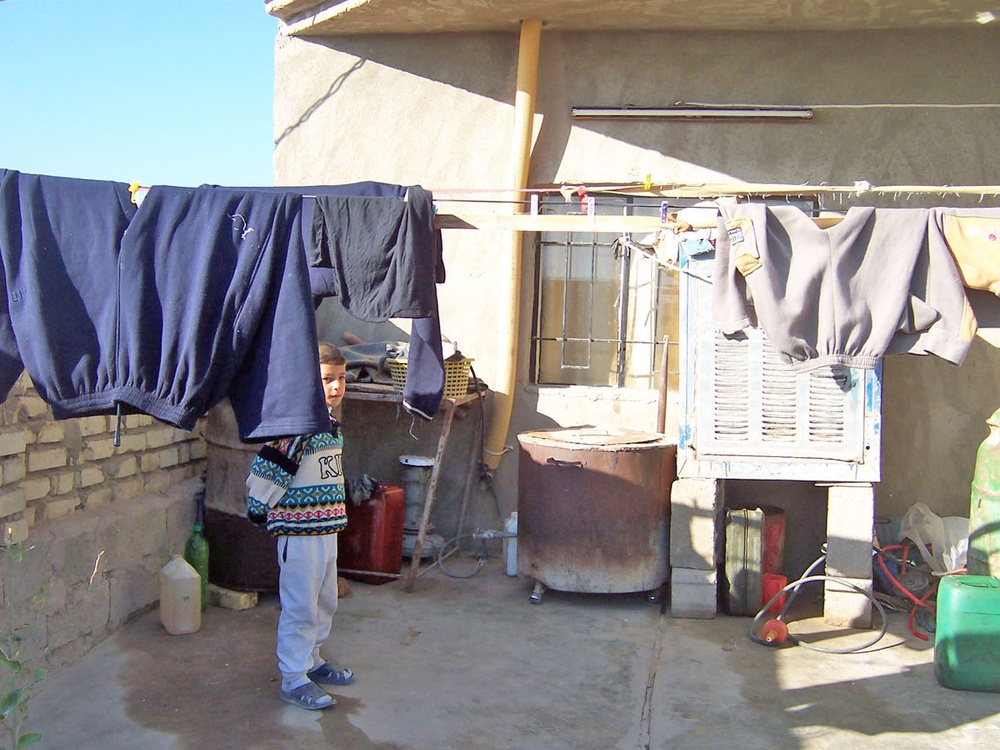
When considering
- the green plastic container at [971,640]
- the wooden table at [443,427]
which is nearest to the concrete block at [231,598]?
the wooden table at [443,427]

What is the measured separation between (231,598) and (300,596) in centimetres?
173

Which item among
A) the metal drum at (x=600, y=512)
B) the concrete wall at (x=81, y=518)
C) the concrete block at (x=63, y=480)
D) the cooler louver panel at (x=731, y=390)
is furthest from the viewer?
the metal drum at (x=600, y=512)

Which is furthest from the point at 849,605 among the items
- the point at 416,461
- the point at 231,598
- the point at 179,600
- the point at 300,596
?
the point at 179,600

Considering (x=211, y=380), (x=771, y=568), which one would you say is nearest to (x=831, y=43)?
(x=771, y=568)

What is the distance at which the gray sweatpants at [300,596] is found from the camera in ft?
15.2

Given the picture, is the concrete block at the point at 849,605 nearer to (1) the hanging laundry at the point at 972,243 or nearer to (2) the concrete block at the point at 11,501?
(1) the hanging laundry at the point at 972,243

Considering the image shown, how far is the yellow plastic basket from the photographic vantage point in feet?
21.9

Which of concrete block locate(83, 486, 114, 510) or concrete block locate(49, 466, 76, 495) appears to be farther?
concrete block locate(83, 486, 114, 510)

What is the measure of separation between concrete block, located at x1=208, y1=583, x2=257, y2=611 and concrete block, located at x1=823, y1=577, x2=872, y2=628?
3.70 m

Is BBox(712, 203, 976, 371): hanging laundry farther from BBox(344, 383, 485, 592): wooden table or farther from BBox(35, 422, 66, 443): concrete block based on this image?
BBox(35, 422, 66, 443): concrete block

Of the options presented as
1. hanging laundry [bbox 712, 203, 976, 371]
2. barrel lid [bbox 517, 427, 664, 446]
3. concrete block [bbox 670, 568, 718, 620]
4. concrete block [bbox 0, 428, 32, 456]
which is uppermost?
hanging laundry [bbox 712, 203, 976, 371]

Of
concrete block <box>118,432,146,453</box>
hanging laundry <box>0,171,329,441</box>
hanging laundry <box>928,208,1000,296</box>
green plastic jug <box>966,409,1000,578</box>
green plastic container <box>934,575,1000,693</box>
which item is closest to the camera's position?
hanging laundry <box>0,171,329,441</box>

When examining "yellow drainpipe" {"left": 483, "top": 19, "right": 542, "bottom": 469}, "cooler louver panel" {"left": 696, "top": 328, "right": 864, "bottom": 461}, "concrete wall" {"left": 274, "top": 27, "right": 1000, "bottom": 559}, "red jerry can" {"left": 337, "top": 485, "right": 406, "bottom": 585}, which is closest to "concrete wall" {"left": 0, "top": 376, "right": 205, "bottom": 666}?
"red jerry can" {"left": 337, "top": 485, "right": 406, "bottom": 585}

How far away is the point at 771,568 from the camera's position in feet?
21.7
